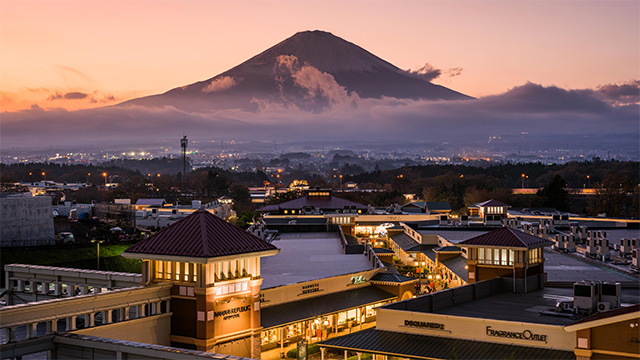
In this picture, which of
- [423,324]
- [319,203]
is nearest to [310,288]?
[423,324]

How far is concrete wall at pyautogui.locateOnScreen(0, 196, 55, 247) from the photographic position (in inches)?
3447

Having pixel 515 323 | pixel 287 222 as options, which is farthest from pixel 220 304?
pixel 287 222

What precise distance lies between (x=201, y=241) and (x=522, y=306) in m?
16.6

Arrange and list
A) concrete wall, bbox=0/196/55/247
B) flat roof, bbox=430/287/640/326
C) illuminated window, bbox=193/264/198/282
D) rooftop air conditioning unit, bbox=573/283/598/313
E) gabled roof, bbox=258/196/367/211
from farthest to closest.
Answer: gabled roof, bbox=258/196/367/211 → concrete wall, bbox=0/196/55/247 → flat roof, bbox=430/287/640/326 → rooftop air conditioning unit, bbox=573/283/598/313 → illuminated window, bbox=193/264/198/282

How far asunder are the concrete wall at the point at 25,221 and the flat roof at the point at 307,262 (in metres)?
30.6

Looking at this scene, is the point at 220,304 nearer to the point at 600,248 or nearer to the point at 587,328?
the point at 587,328

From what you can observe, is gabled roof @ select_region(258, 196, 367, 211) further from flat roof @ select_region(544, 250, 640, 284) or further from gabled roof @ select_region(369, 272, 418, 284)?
gabled roof @ select_region(369, 272, 418, 284)

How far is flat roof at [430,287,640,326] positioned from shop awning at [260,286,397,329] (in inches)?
511

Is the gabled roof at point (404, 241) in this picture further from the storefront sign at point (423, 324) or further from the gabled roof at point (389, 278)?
the storefront sign at point (423, 324)

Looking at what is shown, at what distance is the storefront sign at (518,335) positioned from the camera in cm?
2935

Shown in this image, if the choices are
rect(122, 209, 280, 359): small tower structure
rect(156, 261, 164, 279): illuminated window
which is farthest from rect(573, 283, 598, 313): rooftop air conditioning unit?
rect(156, 261, 164, 279): illuminated window

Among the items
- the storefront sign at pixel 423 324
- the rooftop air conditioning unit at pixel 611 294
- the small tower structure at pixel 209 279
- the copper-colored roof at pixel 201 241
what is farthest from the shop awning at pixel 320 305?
the rooftop air conditioning unit at pixel 611 294

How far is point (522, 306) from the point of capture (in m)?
36.7

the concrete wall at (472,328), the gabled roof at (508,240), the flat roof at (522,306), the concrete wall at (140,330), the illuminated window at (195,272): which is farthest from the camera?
the gabled roof at (508,240)
